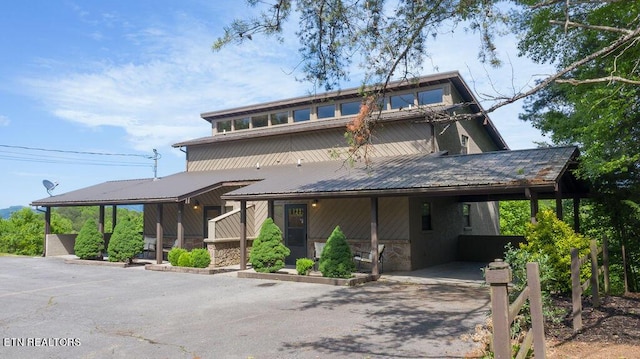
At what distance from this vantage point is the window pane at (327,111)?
61.4 feet

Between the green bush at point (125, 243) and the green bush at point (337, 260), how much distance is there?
8.35 m

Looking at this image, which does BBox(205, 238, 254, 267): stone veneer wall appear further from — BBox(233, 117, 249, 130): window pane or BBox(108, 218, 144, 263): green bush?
BBox(233, 117, 249, 130): window pane

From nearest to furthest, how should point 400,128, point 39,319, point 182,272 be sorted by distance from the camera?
point 39,319 < point 182,272 < point 400,128

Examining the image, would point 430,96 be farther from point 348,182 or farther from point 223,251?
point 223,251

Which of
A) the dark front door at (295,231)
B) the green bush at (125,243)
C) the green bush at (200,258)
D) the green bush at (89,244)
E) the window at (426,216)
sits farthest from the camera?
the green bush at (89,244)

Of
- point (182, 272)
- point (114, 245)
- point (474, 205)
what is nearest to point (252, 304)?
point (182, 272)

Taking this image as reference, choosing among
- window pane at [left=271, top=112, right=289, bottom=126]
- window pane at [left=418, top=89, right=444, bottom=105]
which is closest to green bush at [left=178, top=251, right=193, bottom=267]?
window pane at [left=271, top=112, right=289, bottom=126]

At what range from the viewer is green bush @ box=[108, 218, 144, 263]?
16.8 meters

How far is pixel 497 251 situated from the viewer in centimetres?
1658

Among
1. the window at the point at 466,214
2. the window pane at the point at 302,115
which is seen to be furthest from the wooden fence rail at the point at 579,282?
the window pane at the point at 302,115

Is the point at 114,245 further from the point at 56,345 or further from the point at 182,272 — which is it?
the point at 56,345

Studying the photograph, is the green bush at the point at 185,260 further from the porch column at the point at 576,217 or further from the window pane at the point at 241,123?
the porch column at the point at 576,217

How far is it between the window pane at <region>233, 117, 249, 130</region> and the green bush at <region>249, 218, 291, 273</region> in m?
8.70

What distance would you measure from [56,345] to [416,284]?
8004 millimetres
